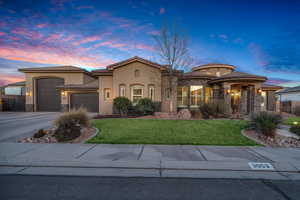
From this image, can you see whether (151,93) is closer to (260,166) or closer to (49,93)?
(260,166)

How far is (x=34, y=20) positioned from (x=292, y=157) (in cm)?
1548

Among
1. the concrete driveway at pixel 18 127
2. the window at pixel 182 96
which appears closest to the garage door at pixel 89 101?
the concrete driveway at pixel 18 127

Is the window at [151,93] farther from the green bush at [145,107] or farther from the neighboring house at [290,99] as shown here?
the neighboring house at [290,99]

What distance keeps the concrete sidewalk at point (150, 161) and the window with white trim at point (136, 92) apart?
8.46 metres

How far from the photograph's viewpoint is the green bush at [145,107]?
11.6m

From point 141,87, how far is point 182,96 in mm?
4694

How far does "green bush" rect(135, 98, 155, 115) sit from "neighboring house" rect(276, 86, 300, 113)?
18.4 m

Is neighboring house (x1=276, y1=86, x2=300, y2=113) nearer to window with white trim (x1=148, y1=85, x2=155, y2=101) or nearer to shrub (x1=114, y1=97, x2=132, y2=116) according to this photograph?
window with white trim (x1=148, y1=85, x2=155, y2=101)

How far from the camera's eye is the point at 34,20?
9070mm

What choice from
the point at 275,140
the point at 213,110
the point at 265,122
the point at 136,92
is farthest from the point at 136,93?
the point at 275,140

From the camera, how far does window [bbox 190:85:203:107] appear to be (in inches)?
554

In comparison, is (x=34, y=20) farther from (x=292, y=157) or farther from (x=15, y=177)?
(x=292, y=157)

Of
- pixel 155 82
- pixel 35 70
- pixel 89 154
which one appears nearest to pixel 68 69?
pixel 35 70

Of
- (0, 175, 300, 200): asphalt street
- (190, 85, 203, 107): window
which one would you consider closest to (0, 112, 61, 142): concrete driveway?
(0, 175, 300, 200): asphalt street
